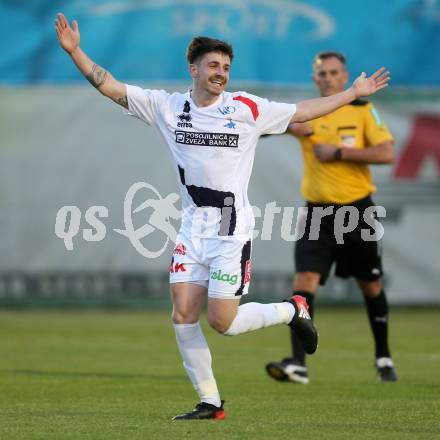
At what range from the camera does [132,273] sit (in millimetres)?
15586

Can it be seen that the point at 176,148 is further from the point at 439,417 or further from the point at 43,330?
the point at 43,330

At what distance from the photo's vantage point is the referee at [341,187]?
9.00 meters

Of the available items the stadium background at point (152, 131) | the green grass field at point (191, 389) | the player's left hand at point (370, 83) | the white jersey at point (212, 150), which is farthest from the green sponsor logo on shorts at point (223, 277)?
the stadium background at point (152, 131)

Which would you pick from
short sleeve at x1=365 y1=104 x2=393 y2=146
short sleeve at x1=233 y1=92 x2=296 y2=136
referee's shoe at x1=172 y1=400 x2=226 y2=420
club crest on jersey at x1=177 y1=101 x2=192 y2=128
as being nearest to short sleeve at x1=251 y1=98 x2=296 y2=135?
short sleeve at x1=233 y1=92 x2=296 y2=136

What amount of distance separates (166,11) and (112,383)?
312 inches

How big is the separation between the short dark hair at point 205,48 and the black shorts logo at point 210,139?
44 centimetres

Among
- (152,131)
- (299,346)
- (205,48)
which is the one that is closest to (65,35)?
(205,48)

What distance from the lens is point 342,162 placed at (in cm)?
919

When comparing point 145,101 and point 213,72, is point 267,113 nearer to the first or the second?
point 213,72

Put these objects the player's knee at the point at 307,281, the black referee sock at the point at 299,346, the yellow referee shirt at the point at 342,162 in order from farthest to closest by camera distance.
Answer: the yellow referee shirt at the point at 342,162
the player's knee at the point at 307,281
the black referee sock at the point at 299,346

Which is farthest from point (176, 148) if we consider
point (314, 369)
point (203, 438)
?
point (314, 369)

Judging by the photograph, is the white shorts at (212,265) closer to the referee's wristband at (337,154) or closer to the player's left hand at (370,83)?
the player's left hand at (370,83)

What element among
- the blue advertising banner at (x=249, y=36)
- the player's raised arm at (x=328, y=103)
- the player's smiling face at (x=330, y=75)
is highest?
the blue advertising banner at (x=249, y=36)

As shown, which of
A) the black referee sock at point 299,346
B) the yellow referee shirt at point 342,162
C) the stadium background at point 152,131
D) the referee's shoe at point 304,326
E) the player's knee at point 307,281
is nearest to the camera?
the referee's shoe at point 304,326
